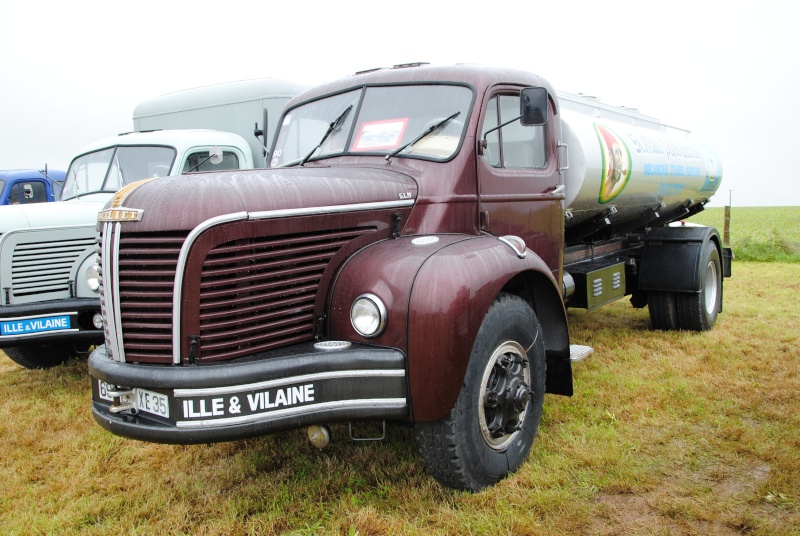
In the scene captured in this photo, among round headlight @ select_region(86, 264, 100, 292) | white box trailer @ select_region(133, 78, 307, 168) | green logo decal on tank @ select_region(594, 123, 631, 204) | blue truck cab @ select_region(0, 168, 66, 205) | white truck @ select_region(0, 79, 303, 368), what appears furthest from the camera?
blue truck cab @ select_region(0, 168, 66, 205)

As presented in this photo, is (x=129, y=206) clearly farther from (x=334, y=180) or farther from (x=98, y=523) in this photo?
(x=98, y=523)

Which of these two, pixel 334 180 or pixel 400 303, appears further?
pixel 334 180

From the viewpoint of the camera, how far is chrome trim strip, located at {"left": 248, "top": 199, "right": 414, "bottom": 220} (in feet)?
9.66

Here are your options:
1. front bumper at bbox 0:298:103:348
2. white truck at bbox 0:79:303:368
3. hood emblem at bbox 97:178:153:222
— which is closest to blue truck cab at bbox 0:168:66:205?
white truck at bbox 0:79:303:368

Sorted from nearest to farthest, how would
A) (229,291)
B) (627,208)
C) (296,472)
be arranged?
(229,291) → (296,472) → (627,208)

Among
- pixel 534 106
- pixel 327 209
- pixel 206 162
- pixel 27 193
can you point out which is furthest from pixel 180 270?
pixel 27 193

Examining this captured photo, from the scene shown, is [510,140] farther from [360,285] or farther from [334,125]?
[360,285]

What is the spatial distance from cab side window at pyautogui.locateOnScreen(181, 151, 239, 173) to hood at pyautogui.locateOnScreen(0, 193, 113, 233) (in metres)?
1.09

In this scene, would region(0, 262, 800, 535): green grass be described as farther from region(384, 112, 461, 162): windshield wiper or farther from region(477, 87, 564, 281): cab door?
region(384, 112, 461, 162): windshield wiper

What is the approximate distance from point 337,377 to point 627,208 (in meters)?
4.31

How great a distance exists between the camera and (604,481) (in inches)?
138

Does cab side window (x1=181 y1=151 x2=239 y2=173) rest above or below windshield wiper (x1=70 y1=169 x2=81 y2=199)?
above

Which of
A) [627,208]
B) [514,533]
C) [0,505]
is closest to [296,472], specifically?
[514,533]

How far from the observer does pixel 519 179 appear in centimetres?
431
